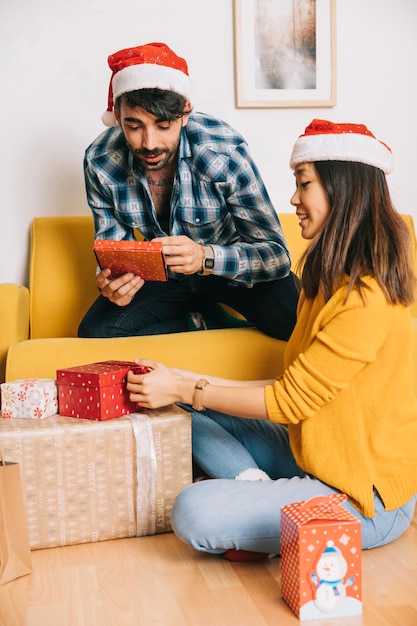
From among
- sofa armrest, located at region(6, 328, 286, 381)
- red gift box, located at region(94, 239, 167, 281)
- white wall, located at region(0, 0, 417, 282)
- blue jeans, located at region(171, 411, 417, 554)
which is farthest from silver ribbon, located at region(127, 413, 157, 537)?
white wall, located at region(0, 0, 417, 282)

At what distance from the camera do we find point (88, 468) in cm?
172

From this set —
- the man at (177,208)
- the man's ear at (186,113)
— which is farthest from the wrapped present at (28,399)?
the man's ear at (186,113)

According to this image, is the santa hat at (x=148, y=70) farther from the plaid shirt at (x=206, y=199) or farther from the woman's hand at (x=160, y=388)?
the woman's hand at (x=160, y=388)

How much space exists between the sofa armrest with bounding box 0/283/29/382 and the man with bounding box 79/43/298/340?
204 mm

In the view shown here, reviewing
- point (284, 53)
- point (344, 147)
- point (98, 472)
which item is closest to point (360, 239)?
point (344, 147)

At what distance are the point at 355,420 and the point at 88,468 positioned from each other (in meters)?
0.62

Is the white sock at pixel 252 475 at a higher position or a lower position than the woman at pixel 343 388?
lower

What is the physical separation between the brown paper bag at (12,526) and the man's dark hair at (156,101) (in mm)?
1047

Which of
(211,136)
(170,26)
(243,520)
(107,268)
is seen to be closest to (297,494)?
(243,520)

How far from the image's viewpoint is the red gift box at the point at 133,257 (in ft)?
6.22

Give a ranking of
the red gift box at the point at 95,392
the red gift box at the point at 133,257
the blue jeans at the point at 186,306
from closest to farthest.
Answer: the red gift box at the point at 95,392 → the red gift box at the point at 133,257 → the blue jeans at the point at 186,306

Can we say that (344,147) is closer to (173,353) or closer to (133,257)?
(133,257)

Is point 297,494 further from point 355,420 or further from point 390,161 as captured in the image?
point 390,161

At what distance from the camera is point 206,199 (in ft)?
7.34
